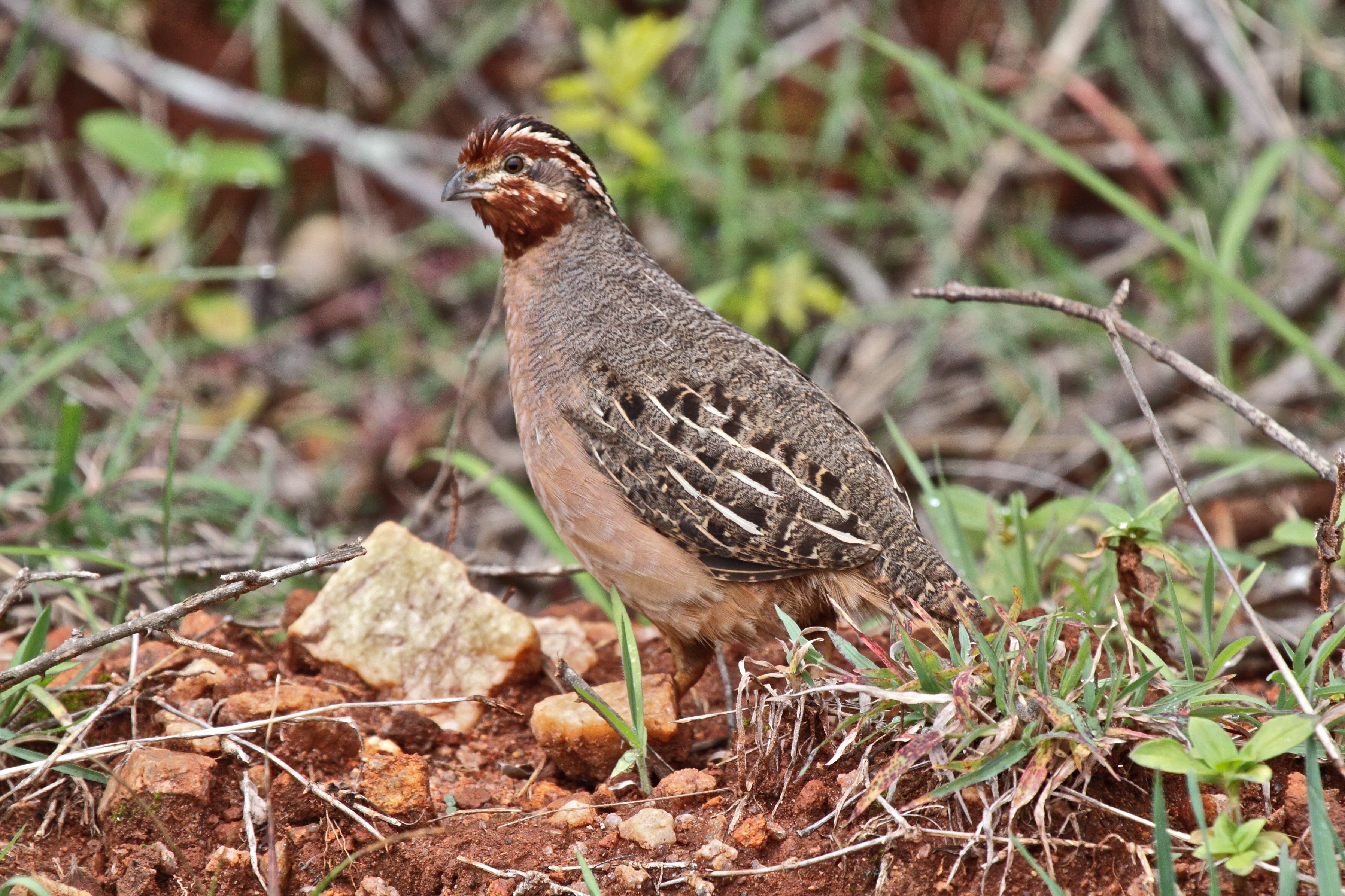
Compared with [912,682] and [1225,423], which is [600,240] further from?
[1225,423]

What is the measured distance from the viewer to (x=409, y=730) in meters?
3.60

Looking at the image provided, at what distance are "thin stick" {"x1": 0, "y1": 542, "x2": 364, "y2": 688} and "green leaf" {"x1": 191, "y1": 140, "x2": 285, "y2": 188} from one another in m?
4.61

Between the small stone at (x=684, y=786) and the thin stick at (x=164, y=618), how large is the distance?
0.98m

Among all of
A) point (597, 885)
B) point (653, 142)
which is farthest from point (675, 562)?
point (653, 142)

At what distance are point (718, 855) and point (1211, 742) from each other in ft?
3.58

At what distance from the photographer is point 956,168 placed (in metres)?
7.74

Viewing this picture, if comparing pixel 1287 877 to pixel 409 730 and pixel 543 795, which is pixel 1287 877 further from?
pixel 409 730

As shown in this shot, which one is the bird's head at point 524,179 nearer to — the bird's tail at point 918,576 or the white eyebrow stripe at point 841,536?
the white eyebrow stripe at point 841,536

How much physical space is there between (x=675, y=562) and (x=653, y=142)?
143 inches

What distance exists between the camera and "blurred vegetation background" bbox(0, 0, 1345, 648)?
6.26 m

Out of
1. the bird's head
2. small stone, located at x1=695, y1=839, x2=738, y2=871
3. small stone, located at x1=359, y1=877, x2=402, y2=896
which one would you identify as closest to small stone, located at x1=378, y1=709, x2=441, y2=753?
small stone, located at x1=359, y1=877, x2=402, y2=896

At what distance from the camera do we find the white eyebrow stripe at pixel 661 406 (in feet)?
13.0

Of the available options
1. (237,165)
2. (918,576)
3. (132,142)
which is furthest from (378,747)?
(132,142)

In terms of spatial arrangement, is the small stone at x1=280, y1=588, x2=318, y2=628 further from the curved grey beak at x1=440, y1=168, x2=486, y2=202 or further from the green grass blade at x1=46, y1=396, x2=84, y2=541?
the curved grey beak at x1=440, y1=168, x2=486, y2=202
